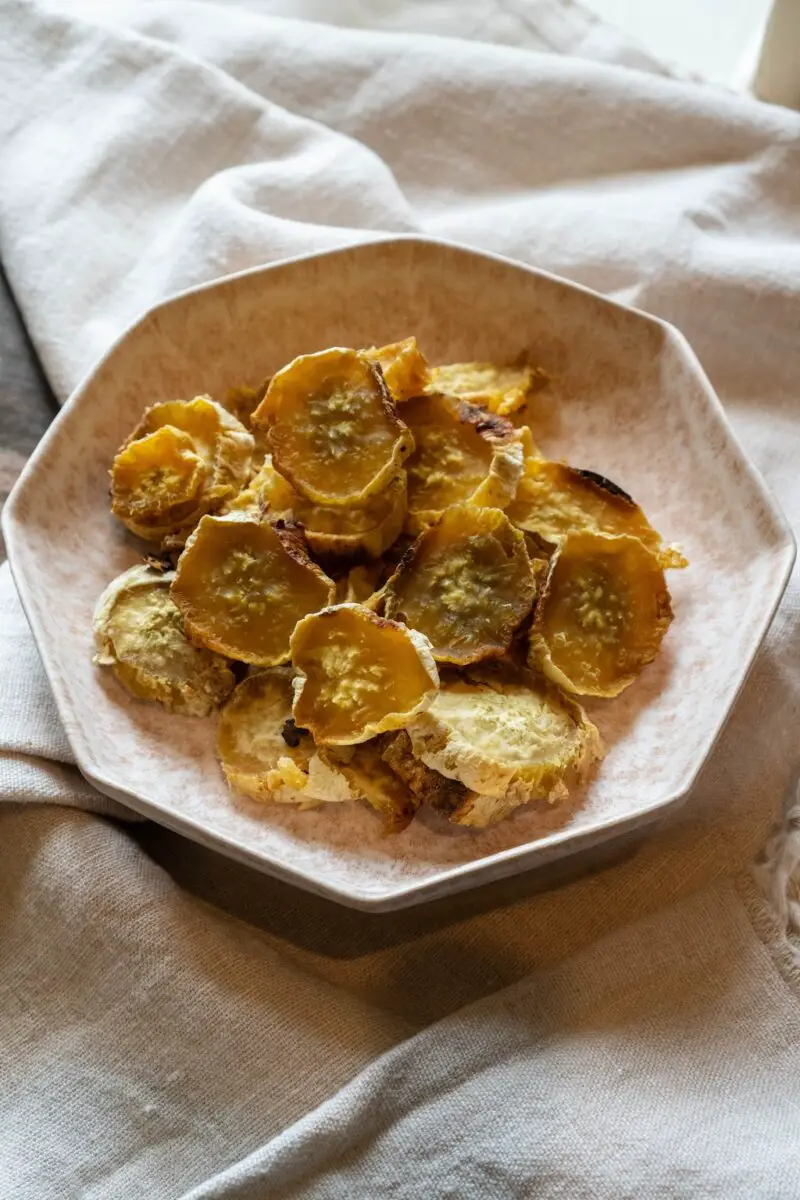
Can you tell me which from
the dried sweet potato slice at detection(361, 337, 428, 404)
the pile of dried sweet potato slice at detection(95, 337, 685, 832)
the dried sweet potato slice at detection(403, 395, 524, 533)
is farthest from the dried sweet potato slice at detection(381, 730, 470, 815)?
the dried sweet potato slice at detection(361, 337, 428, 404)

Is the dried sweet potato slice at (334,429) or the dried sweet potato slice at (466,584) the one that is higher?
the dried sweet potato slice at (334,429)

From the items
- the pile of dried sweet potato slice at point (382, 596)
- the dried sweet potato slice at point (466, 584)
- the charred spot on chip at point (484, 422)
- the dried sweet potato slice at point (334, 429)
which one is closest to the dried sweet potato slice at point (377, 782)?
the pile of dried sweet potato slice at point (382, 596)

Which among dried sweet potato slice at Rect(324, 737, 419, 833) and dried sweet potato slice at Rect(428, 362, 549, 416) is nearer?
dried sweet potato slice at Rect(324, 737, 419, 833)

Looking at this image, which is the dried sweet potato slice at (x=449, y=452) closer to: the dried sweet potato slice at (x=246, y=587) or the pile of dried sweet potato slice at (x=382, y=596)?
the pile of dried sweet potato slice at (x=382, y=596)

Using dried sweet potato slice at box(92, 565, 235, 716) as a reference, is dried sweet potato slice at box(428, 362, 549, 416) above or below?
above

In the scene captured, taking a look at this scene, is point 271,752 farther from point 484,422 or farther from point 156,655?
point 484,422

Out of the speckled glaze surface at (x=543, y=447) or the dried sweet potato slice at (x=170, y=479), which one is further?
the dried sweet potato slice at (x=170, y=479)

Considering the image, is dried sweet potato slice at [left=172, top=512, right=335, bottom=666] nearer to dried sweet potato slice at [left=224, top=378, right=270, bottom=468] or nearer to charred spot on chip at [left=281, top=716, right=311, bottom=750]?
charred spot on chip at [left=281, top=716, right=311, bottom=750]

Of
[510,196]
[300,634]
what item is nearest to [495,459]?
[300,634]
